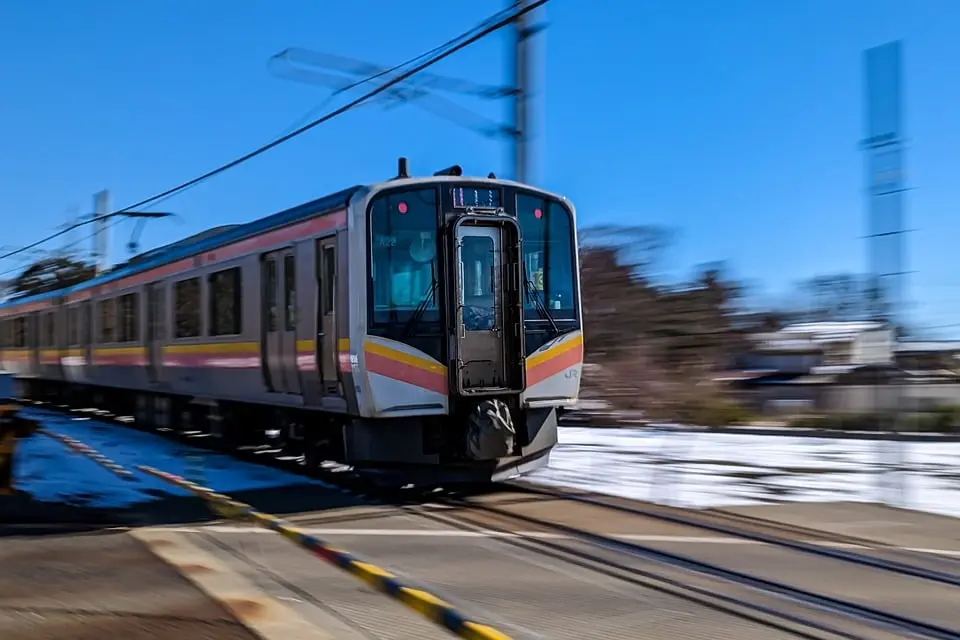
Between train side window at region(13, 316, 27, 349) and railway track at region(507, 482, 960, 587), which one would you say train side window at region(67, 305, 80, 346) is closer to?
train side window at region(13, 316, 27, 349)

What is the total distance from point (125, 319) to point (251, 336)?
750cm

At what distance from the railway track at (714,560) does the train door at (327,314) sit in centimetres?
121

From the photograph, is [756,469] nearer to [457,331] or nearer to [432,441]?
[432,441]

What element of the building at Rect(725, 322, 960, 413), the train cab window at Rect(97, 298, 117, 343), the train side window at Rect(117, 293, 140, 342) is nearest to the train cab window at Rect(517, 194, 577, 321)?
the building at Rect(725, 322, 960, 413)

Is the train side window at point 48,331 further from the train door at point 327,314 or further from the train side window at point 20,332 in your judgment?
the train door at point 327,314

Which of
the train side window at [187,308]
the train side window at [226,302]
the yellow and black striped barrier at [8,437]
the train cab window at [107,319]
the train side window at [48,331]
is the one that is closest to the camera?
the yellow and black striped barrier at [8,437]

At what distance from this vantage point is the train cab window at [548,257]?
1044cm

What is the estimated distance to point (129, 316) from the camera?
1834 cm

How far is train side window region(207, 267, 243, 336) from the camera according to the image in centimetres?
1264

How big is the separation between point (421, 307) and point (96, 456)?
647 cm

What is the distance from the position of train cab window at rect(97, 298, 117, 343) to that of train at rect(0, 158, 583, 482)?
7.87 m

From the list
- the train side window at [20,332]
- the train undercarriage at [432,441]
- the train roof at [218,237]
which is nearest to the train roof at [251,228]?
the train roof at [218,237]

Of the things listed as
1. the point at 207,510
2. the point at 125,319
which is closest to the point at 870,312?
the point at 207,510

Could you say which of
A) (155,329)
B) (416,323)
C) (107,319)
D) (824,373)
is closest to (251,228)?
(416,323)
